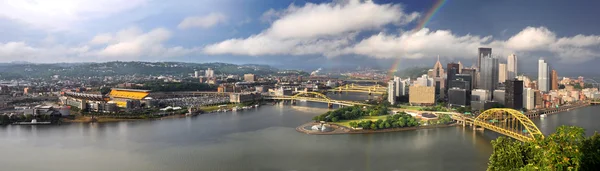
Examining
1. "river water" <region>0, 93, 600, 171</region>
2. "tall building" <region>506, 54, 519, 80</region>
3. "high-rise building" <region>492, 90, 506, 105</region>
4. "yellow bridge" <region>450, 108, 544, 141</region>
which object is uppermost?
"tall building" <region>506, 54, 519, 80</region>

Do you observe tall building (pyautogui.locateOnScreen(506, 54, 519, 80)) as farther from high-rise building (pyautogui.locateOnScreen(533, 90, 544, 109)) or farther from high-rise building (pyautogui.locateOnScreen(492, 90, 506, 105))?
high-rise building (pyautogui.locateOnScreen(492, 90, 506, 105))

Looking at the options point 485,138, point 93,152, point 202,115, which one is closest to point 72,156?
point 93,152

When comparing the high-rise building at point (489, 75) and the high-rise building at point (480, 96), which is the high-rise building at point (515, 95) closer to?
the high-rise building at point (480, 96)

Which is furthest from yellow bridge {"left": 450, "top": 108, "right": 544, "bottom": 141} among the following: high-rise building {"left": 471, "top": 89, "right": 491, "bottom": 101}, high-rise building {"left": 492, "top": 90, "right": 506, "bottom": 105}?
high-rise building {"left": 492, "top": 90, "right": 506, "bottom": 105}

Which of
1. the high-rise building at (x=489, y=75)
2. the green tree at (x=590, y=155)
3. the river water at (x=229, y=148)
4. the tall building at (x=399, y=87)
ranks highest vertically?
the high-rise building at (x=489, y=75)

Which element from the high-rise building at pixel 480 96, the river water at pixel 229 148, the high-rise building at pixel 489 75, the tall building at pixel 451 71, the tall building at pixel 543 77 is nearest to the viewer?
the river water at pixel 229 148

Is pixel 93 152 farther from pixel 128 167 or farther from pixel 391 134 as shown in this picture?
pixel 391 134

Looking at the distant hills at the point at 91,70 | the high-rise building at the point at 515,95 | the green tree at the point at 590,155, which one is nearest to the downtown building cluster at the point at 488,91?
the high-rise building at the point at 515,95

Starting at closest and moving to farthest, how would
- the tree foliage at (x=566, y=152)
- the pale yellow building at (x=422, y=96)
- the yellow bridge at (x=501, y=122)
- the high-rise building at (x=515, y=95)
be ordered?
1. the tree foliage at (x=566, y=152)
2. the yellow bridge at (x=501, y=122)
3. the high-rise building at (x=515, y=95)
4. the pale yellow building at (x=422, y=96)
